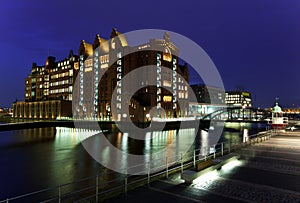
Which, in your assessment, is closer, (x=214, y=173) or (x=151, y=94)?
(x=214, y=173)

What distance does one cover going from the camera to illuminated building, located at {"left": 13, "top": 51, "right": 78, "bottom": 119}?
365 ft

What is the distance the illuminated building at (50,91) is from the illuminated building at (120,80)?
920 centimetres

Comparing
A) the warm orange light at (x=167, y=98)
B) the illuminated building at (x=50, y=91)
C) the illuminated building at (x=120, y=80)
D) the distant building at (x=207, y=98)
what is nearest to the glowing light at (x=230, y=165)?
the illuminated building at (x=120, y=80)

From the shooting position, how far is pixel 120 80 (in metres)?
92.8

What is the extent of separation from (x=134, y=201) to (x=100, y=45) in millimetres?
101433

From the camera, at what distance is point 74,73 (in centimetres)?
11306

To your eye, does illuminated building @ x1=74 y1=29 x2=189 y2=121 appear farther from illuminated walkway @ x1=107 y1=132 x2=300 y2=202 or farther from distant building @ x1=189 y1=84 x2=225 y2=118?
illuminated walkway @ x1=107 y1=132 x2=300 y2=202

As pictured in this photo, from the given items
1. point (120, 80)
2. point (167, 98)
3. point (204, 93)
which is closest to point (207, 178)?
point (120, 80)

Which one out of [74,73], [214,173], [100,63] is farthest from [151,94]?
[214,173]

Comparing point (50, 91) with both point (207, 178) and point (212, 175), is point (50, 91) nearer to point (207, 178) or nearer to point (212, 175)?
point (212, 175)

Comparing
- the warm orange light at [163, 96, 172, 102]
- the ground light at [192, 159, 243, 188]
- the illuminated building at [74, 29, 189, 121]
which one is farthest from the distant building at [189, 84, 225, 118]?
the ground light at [192, 159, 243, 188]

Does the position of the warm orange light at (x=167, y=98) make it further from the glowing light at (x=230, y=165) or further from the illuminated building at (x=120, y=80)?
the glowing light at (x=230, y=165)

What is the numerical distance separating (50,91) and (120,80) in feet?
191

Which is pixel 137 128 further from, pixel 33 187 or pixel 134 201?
pixel 134 201
